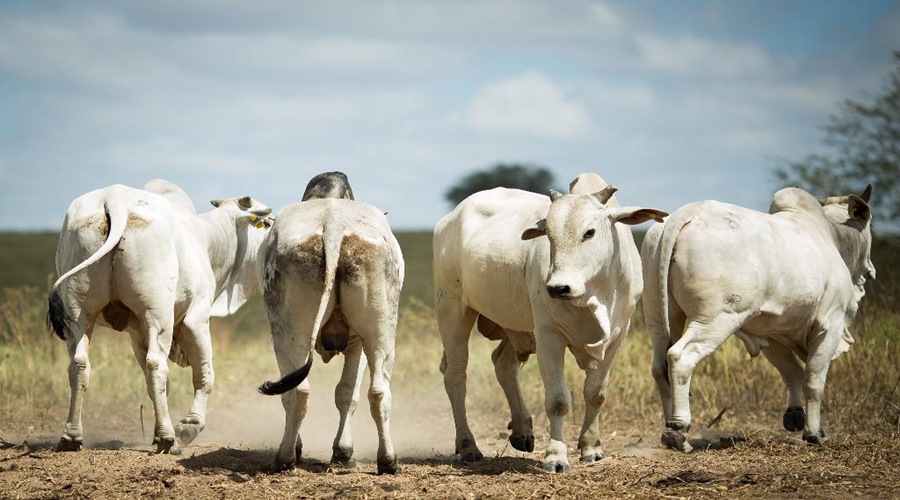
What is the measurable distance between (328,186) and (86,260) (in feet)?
5.95

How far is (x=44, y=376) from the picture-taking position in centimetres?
1230

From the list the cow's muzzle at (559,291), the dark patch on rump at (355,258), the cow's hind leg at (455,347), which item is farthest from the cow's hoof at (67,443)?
the cow's muzzle at (559,291)

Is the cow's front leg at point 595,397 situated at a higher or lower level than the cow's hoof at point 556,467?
higher

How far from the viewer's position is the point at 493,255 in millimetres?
8477

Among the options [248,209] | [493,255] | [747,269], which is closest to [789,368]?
[747,269]

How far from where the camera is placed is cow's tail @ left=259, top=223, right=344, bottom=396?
6750mm

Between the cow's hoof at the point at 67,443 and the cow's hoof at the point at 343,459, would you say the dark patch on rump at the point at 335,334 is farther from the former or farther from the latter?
the cow's hoof at the point at 67,443

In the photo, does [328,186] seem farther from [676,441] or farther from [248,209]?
[676,441]

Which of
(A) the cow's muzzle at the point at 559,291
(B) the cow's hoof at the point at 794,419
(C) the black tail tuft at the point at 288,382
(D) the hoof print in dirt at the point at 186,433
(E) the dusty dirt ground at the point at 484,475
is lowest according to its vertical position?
(E) the dusty dirt ground at the point at 484,475

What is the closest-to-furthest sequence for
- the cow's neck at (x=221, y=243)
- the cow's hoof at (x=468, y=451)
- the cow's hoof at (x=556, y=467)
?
the cow's hoof at (x=556, y=467) → the cow's hoof at (x=468, y=451) → the cow's neck at (x=221, y=243)

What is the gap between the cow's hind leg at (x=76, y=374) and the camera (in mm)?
8094

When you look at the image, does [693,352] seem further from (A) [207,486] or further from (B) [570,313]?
(A) [207,486]

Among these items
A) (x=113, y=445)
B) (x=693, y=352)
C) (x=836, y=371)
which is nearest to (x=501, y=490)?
(x=693, y=352)

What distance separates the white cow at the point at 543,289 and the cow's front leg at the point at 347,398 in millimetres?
1201
